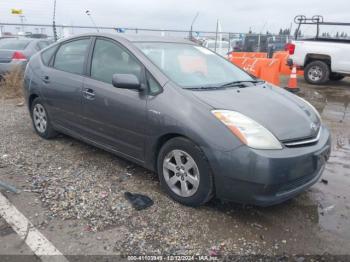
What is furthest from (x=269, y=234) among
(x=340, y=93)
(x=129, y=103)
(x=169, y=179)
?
(x=340, y=93)

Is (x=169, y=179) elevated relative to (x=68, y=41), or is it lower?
lower

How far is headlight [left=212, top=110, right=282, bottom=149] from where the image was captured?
9.72ft

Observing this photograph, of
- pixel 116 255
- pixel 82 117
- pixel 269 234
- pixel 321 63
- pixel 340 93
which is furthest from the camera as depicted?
pixel 321 63

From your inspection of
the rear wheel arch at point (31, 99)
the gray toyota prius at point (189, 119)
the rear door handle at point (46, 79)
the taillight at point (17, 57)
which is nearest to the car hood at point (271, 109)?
the gray toyota prius at point (189, 119)

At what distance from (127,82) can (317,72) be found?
958 cm

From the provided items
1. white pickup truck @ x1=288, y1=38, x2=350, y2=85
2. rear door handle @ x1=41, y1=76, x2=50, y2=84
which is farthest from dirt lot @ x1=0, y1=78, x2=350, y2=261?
white pickup truck @ x1=288, y1=38, x2=350, y2=85

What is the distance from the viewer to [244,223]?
3.19m

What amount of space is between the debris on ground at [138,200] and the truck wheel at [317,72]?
9.61 metres

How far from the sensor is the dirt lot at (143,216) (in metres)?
2.84

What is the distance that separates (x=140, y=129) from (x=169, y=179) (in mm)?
581

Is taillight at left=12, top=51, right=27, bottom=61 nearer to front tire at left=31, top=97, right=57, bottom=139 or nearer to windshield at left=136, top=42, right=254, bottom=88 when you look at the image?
front tire at left=31, top=97, right=57, bottom=139

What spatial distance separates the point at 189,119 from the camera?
10.5ft

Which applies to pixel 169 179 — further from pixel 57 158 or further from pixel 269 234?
pixel 57 158

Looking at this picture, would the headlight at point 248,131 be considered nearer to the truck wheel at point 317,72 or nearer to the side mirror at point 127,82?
the side mirror at point 127,82
